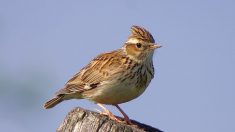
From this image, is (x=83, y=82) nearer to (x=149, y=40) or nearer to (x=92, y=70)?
(x=92, y=70)

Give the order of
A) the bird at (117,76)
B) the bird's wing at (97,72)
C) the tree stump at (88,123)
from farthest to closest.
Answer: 1. the bird's wing at (97,72)
2. the bird at (117,76)
3. the tree stump at (88,123)

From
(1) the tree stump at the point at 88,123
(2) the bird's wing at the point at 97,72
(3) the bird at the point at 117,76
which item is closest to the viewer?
(1) the tree stump at the point at 88,123

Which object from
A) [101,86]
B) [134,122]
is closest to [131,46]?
[101,86]

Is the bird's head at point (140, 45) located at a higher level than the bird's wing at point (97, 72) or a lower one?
higher

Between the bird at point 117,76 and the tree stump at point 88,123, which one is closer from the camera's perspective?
the tree stump at point 88,123

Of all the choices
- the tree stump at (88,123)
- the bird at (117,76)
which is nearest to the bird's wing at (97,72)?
the bird at (117,76)

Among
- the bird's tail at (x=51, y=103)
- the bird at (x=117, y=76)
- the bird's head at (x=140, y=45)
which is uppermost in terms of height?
the bird's head at (x=140, y=45)

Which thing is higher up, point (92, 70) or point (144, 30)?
point (144, 30)

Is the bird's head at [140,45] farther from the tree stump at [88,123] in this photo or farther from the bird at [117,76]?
the tree stump at [88,123]

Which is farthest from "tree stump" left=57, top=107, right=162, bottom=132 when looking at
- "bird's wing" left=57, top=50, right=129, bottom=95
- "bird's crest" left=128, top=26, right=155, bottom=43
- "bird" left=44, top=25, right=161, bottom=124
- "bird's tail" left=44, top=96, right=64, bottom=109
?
"bird's crest" left=128, top=26, right=155, bottom=43
